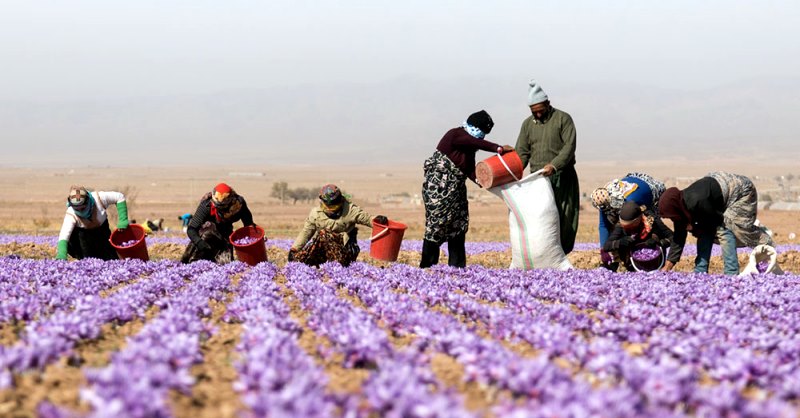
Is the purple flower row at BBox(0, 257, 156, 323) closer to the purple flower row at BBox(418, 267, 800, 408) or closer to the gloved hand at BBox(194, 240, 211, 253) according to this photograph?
the gloved hand at BBox(194, 240, 211, 253)

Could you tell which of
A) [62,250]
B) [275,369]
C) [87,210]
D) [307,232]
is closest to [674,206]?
[307,232]

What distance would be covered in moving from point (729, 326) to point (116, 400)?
4.51 metres

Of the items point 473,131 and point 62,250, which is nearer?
point 473,131

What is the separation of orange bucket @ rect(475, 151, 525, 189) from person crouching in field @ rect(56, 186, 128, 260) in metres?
4.97

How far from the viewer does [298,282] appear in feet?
27.3

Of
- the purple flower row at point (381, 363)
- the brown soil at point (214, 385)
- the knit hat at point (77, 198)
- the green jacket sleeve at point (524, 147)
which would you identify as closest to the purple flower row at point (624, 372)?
the purple flower row at point (381, 363)

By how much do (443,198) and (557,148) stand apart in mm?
1740

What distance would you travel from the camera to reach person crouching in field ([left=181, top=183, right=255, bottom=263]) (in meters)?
10.7

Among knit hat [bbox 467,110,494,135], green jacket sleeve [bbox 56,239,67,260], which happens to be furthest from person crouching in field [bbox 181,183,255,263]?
knit hat [bbox 467,110,494,135]

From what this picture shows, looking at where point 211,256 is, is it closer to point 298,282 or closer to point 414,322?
point 298,282

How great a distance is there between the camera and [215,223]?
1106 centimetres

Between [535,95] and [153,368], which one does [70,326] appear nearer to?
[153,368]

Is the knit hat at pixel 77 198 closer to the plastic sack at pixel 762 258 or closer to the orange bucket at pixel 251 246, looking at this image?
the orange bucket at pixel 251 246

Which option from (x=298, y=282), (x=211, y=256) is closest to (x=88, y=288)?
(x=298, y=282)
